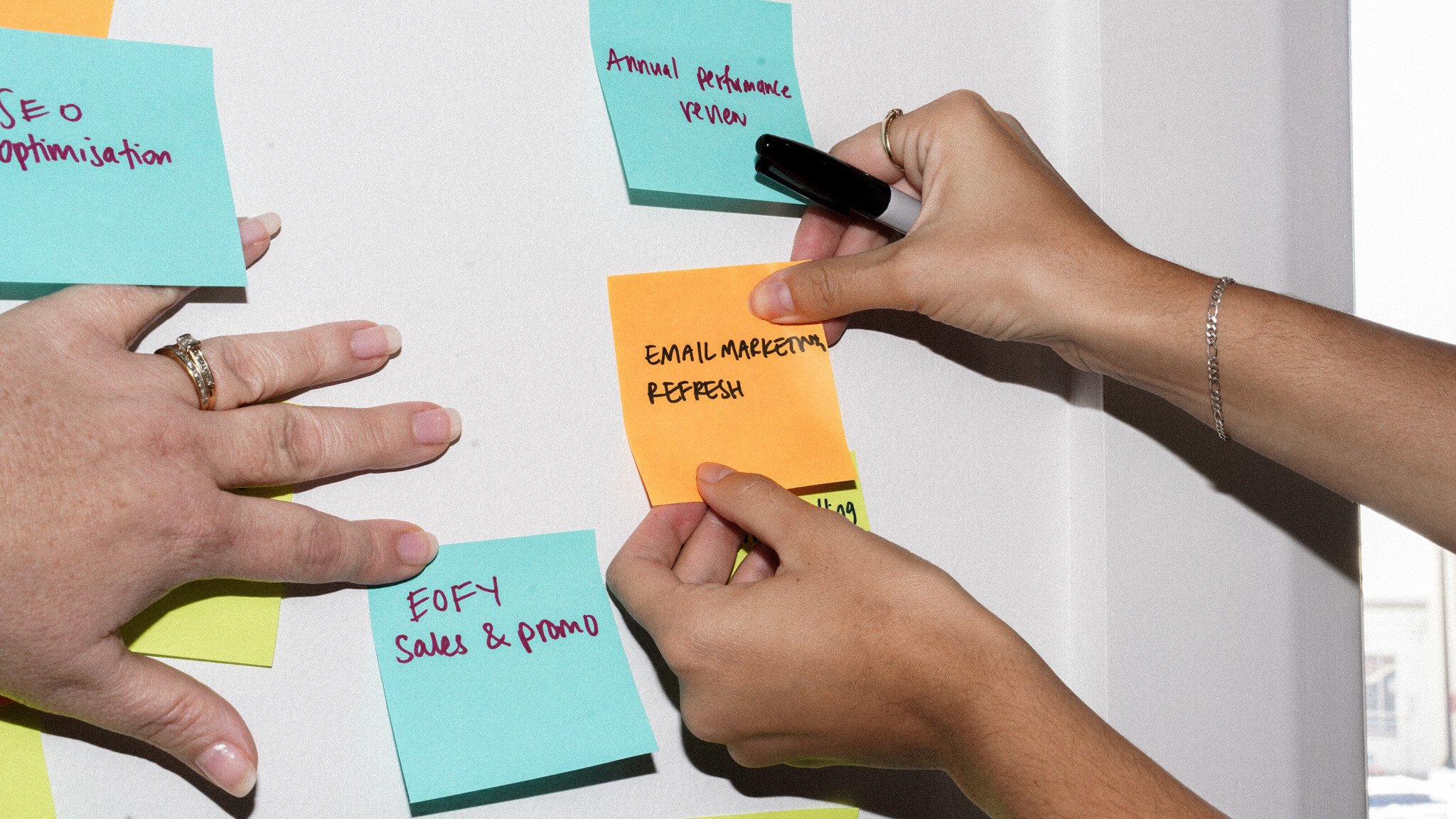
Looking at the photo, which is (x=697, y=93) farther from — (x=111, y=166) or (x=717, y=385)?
(x=111, y=166)

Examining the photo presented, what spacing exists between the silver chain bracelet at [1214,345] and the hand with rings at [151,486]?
0.53m

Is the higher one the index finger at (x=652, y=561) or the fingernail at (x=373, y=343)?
the fingernail at (x=373, y=343)

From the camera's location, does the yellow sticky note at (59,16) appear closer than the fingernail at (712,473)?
Yes

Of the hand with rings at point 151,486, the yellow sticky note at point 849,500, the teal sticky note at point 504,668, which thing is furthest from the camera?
the yellow sticky note at point 849,500

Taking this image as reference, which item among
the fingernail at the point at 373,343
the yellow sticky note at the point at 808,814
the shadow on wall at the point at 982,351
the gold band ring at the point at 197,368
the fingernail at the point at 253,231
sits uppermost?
the fingernail at the point at 253,231

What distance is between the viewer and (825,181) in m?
0.61

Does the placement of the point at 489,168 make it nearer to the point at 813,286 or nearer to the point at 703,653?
the point at 813,286

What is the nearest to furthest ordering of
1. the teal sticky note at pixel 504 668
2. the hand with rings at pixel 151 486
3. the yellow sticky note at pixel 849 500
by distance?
the hand with rings at pixel 151 486 → the teal sticky note at pixel 504 668 → the yellow sticky note at pixel 849 500

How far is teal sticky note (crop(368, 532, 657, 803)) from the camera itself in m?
0.54

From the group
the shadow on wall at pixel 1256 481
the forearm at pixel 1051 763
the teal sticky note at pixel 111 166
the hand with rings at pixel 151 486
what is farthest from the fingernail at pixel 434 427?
the shadow on wall at pixel 1256 481

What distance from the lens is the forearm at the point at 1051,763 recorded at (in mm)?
509

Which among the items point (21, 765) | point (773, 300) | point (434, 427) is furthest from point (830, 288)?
point (21, 765)

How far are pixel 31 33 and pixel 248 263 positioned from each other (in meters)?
0.15

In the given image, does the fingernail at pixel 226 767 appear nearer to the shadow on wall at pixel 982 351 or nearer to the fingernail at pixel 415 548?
the fingernail at pixel 415 548
